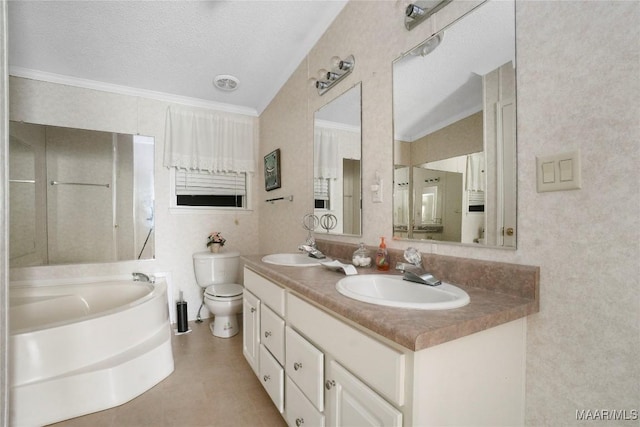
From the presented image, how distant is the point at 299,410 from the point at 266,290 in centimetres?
57

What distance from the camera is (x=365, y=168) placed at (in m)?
1.60

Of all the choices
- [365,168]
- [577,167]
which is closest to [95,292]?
[365,168]

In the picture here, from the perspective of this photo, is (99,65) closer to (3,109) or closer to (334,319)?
(3,109)

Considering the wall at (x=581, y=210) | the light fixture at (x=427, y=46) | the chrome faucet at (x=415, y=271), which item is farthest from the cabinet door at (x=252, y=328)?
the light fixture at (x=427, y=46)

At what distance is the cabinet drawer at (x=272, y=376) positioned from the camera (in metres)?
1.34

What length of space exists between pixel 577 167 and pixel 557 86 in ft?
0.83

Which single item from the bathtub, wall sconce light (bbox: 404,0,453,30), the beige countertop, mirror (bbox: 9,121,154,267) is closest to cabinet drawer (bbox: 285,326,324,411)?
the beige countertop

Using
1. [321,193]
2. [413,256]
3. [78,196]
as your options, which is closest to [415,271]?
[413,256]

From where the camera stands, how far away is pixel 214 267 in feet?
9.27

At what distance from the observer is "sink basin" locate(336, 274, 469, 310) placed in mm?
807

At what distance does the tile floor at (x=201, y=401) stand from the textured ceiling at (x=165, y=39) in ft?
7.95

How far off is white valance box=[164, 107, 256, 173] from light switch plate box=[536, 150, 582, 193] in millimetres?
2823

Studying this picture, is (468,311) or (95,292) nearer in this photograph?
(468,311)

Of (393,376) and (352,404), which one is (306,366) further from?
(393,376)
